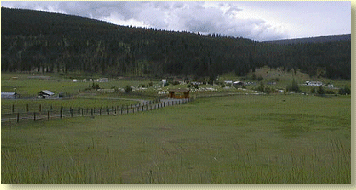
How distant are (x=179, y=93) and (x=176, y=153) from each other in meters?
59.8

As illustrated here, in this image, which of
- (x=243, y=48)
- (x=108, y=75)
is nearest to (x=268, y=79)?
(x=243, y=48)

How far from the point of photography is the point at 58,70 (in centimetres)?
16312

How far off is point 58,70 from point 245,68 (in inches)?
2967

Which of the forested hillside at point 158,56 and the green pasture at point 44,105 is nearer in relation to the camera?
the green pasture at point 44,105

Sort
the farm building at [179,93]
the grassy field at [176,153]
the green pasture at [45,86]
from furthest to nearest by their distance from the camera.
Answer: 1. the green pasture at [45,86]
2. the farm building at [179,93]
3. the grassy field at [176,153]

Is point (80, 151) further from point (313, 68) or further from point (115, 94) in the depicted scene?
point (313, 68)

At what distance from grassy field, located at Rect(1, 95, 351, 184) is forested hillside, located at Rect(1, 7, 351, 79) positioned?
421 feet

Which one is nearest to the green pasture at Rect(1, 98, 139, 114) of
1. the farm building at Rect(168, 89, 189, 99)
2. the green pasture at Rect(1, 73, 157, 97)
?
the green pasture at Rect(1, 73, 157, 97)

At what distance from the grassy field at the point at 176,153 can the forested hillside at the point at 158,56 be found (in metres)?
128

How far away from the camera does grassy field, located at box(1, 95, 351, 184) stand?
10.6 m

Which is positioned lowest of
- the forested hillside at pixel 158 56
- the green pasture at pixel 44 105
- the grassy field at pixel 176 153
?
the green pasture at pixel 44 105

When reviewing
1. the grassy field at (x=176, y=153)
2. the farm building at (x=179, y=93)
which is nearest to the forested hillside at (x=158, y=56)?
the farm building at (x=179, y=93)

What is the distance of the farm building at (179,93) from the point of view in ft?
249

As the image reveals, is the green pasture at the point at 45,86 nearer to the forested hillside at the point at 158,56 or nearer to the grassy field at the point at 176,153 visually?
the forested hillside at the point at 158,56
